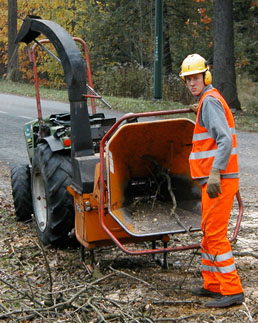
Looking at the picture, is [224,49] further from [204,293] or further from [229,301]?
[229,301]

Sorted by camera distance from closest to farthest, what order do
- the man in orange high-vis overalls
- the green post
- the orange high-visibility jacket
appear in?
the man in orange high-vis overalls, the orange high-visibility jacket, the green post

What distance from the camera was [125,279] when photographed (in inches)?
212

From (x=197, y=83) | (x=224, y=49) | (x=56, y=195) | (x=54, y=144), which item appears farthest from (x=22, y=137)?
(x=197, y=83)

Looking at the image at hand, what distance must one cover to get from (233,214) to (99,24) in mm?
22603

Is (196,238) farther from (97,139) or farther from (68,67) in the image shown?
(68,67)

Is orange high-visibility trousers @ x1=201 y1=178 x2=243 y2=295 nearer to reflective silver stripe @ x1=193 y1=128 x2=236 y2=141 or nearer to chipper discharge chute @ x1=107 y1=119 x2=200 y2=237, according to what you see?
reflective silver stripe @ x1=193 y1=128 x2=236 y2=141

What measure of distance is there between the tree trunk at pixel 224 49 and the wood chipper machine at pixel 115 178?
12650mm

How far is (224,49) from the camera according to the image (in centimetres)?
1836

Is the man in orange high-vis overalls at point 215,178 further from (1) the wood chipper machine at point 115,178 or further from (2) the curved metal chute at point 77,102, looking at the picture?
(2) the curved metal chute at point 77,102

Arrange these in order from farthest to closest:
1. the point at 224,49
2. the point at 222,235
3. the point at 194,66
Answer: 1. the point at 224,49
2. the point at 194,66
3. the point at 222,235

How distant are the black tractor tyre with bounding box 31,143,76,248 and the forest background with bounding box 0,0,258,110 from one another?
17.3 meters

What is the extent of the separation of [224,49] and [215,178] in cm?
1435

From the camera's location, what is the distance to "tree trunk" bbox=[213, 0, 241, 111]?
59.5 feet

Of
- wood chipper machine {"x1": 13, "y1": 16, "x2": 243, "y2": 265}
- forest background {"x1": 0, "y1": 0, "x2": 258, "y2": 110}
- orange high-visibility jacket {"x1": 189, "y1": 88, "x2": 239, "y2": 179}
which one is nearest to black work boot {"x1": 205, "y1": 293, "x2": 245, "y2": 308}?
wood chipper machine {"x1": 13, "y1": 16, "x2": 243, "y2": 265}
